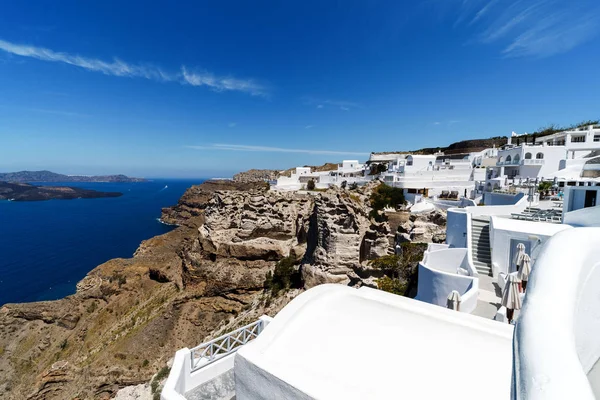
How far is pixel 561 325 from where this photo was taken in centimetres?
150

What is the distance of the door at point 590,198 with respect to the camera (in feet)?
36.3

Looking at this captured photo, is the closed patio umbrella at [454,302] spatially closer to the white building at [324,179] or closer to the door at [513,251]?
the door at [513,251]

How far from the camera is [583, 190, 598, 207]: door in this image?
36.3 feet

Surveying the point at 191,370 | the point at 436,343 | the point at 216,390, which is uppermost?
the point at 436,343

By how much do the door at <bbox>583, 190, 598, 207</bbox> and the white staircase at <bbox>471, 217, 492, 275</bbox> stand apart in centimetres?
345

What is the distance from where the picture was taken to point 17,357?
16812 millimetres

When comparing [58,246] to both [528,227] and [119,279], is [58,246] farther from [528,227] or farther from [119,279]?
[528,227]

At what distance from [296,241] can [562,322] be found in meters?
19.9

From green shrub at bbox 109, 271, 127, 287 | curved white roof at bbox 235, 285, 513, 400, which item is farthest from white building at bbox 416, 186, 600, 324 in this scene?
green shrub at bbox 109, 271, 127, 287

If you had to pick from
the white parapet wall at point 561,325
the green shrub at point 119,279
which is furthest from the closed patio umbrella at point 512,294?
the green shrub at point 119,279

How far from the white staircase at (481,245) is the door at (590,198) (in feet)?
11.3

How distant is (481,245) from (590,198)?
13.8 ft

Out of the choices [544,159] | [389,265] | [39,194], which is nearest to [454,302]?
[389,265]

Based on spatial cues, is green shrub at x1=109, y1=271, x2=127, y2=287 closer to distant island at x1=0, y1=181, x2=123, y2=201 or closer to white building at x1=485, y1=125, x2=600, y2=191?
white building at x1=485, y1=125, x2=600, y2=191
